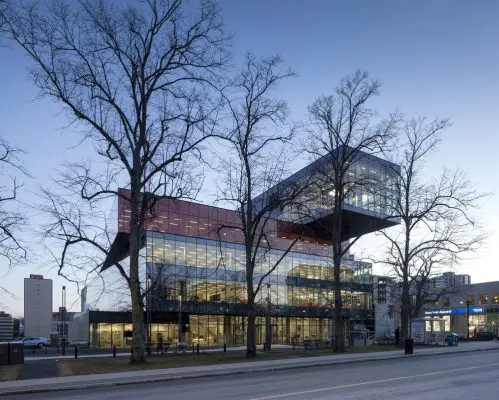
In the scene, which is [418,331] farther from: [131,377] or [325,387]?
[325,387]

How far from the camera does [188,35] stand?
101 feet

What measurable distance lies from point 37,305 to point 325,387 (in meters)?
109

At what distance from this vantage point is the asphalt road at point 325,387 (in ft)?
48.5

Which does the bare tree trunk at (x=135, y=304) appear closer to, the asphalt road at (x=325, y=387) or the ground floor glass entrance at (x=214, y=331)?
the asphalt road at (x=325, y=387)

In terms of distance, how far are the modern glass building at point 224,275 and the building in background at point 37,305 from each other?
57427 millimetres

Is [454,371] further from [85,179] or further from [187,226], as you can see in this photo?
[187,226]

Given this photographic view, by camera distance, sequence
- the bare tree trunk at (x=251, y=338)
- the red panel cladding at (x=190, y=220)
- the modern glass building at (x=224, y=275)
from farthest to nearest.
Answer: the modern glass building at (x=224, y=275) → the red panel cladding at (x=190, y=220) → the bare tree trunk at (x=251, y=338)

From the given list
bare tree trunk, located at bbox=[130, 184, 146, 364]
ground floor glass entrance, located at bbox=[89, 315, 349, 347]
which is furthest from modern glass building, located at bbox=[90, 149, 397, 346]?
bare tree trunk, located at bbox=[130, 184, 146, 364]

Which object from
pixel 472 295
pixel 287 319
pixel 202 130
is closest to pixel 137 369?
pixel 202 130

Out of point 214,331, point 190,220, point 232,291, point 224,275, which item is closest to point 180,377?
point 190,220

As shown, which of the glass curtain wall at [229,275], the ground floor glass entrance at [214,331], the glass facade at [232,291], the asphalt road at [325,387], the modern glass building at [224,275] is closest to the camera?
the asphalt road at [325,387]

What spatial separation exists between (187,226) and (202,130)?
34118 millimetres

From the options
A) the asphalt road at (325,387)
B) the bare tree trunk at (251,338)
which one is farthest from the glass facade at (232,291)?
the asphalt road at (325,387)

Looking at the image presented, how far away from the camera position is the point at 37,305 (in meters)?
115
